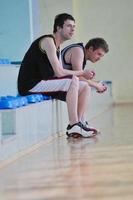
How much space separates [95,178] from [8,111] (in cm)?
70

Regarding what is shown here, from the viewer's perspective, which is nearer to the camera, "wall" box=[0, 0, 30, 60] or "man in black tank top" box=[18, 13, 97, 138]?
"man in black tank top" box=[18, 13, 97, 138]

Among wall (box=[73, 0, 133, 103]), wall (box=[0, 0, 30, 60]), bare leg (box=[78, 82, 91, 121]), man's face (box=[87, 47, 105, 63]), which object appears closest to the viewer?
bare leg (box=[78, 82, 91, 121])

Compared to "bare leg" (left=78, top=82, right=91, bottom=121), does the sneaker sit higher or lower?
lower

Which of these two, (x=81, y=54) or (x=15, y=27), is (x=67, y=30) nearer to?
(x=81, y=54)

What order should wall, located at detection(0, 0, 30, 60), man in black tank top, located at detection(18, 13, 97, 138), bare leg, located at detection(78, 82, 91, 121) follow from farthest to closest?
wall, located at detection(0, 0, 30, 60)
bare leg, located at detection(78, 82, 91, 121)
man in black tank top, located at detection(18, 13, 97, 138)

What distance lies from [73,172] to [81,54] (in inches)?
49.0

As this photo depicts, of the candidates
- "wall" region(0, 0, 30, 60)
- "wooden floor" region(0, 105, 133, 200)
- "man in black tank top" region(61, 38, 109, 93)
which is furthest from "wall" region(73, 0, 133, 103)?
"wooden floor" region(0, 105, 133, 200)

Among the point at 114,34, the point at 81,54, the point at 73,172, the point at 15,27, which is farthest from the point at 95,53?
the point at 114,34

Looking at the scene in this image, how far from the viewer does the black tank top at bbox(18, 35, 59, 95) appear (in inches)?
105

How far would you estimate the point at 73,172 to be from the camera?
1.67 m

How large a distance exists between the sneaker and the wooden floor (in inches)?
6.9

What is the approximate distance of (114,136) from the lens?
280 cm

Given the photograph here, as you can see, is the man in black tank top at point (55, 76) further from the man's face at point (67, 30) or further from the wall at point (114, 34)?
the wall at point (114, 34)

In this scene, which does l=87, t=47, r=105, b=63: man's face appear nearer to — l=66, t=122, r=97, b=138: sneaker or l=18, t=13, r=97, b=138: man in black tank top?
l=18, t=13, r=97, b=138: man in black tank top
